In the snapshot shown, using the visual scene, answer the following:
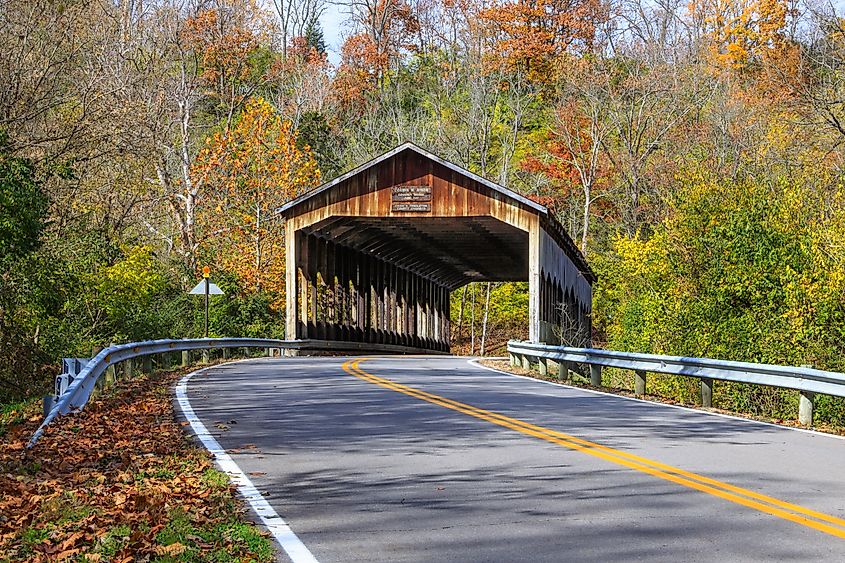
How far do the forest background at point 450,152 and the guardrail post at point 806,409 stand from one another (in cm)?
1084

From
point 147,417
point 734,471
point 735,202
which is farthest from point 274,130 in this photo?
point 734,471

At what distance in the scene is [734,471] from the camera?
8828 mm

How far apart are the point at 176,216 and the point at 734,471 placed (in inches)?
1638

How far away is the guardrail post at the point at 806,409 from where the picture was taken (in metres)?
13.2

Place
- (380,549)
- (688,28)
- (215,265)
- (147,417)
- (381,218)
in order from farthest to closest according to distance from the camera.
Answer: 1. (688,28)
2. (215,265)
3. (381,218)
4. (147,417)
5. (380,549)

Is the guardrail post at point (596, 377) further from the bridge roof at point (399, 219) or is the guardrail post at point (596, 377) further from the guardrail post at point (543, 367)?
the bridge roof at point (399, 219)

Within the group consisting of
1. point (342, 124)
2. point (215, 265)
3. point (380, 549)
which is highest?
point (342, 124)

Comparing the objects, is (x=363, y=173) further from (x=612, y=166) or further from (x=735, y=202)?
(x=612, y=166)

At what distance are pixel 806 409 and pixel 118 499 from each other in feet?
28.4

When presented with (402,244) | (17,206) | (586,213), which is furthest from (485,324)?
(17,206)

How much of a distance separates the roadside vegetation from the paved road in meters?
0.43

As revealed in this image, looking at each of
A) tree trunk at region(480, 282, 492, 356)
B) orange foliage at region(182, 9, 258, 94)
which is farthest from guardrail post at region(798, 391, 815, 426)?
tree trunk at region(480, 282, 492, 356)

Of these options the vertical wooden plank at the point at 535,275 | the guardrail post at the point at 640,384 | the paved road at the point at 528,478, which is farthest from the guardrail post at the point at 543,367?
the paved road at the point at 528,478

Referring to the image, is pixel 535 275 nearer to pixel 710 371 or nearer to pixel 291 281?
pixel 291 281
